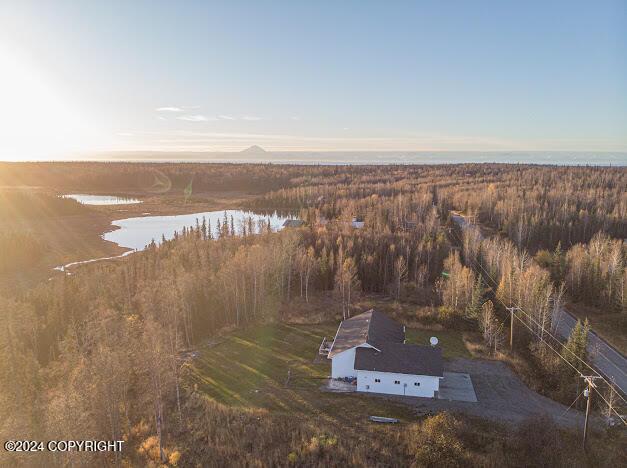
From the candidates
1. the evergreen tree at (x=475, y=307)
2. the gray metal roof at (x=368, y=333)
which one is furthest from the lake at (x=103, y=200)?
the evergreen tree at (x=475, y=307)

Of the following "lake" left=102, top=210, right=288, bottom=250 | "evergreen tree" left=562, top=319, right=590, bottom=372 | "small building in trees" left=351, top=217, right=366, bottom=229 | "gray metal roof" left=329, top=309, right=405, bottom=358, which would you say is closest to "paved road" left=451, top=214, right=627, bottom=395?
"evergreen tree" left=562, top=319, right=590, bottom=372

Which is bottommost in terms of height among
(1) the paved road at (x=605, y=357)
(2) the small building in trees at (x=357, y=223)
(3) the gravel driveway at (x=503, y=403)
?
(1) the paved road at (x=605, y=357)

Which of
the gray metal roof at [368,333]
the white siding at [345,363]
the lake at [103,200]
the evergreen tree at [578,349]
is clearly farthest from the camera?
the lake at [103,200]

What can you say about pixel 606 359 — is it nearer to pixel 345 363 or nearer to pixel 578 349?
pixel 578 349

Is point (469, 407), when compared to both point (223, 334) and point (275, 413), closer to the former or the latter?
point (275, 413)

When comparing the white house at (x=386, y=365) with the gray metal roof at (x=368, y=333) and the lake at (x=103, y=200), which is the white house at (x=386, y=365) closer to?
the gray metal roof at (x=368, y=333)

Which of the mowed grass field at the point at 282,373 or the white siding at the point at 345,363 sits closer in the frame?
the mowed grass field at the point at 282,373
